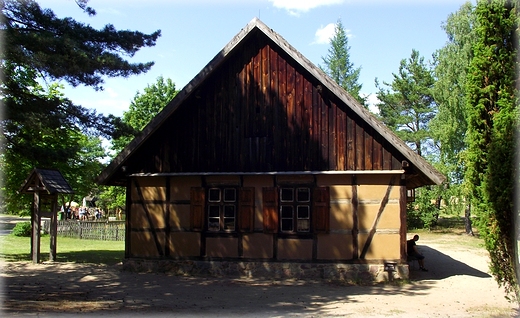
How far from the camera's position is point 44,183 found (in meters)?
16.4

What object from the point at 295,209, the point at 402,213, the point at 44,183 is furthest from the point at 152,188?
the point at 402,213

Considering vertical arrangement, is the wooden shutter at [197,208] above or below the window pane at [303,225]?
above

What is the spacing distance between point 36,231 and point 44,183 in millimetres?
1685

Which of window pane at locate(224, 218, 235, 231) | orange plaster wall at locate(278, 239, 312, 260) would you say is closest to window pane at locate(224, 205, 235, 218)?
window pane at locate(224, 218, 235, 231)

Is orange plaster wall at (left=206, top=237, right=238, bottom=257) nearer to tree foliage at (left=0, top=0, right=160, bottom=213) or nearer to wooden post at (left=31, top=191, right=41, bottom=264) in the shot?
tree foliage at (left=0, top=0, right=160, bottom=213)

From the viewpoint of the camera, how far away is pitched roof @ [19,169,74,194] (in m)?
16.4

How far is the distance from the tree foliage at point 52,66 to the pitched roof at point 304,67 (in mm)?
1363

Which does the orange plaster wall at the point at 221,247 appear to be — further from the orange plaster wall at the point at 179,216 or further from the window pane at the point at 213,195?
the window pane at the point at 213,195

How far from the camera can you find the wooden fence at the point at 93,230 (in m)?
28.3

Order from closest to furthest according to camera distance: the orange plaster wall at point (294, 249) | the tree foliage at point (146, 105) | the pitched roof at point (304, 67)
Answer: the pitched roof at point (304, 67)
the orange plaster wall at point (294, 249)
the tree foliage at point (146, 105)

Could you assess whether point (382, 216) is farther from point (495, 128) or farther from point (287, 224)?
point (495, 128)

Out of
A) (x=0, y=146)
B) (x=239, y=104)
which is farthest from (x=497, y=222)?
(x=0, y=146)

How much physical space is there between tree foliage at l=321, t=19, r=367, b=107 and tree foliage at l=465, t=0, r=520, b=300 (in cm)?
3409

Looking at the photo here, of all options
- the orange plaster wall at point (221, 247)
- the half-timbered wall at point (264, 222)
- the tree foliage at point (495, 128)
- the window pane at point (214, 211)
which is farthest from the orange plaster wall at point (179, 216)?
the tree foliage at point (495, 128)
